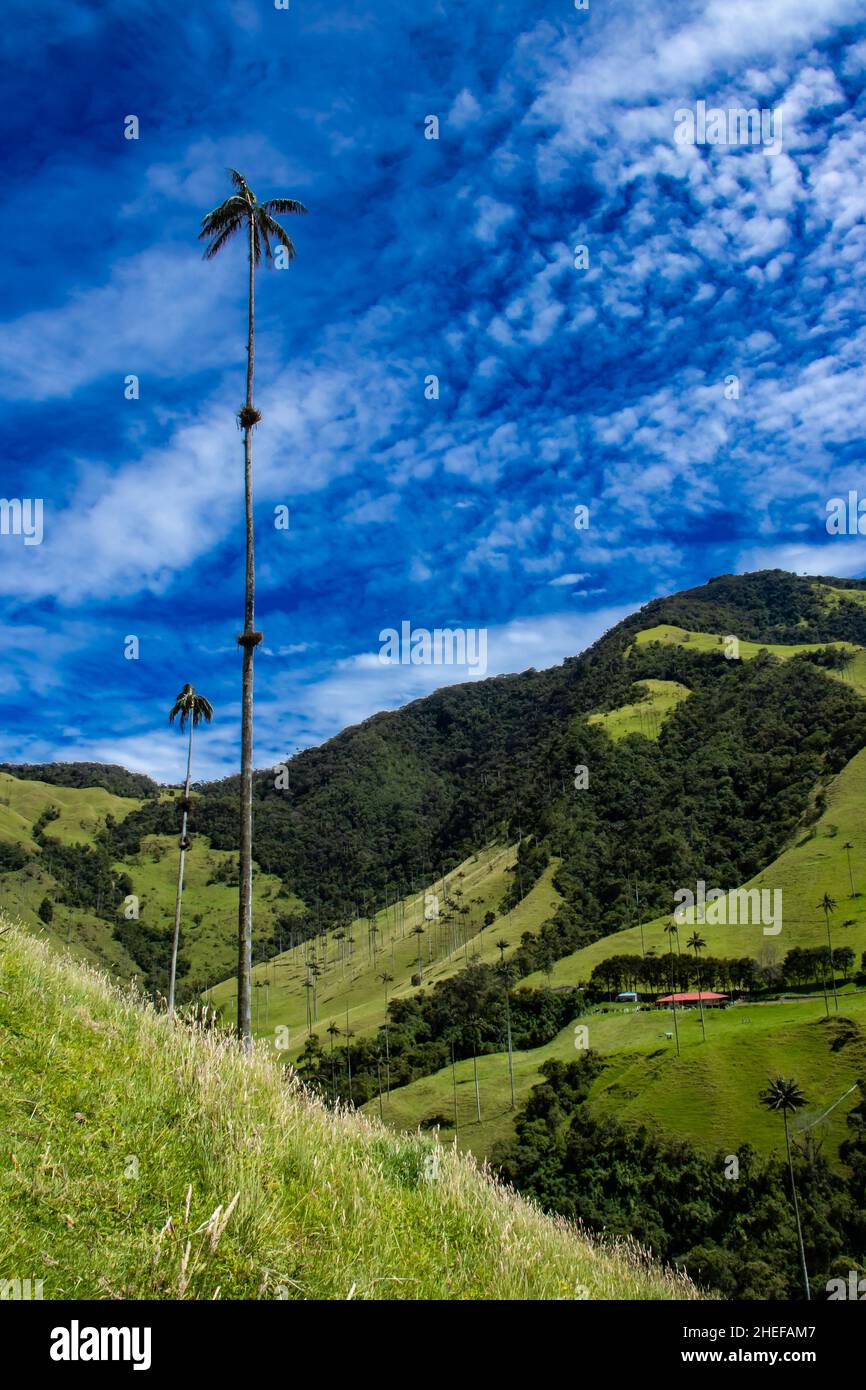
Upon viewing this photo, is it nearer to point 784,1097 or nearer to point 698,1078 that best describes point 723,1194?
point 784,1097

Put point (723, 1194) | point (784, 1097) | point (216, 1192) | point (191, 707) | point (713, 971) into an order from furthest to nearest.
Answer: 1. point (713, 971)
2. point (784, 1097)
3. point (723, 1194)
4. point (191, 707)
5. point (216, 1192)

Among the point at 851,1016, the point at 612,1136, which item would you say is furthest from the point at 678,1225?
the point at 851,1016

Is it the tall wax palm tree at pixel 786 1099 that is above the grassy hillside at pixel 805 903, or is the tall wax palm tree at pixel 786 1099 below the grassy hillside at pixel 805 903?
below

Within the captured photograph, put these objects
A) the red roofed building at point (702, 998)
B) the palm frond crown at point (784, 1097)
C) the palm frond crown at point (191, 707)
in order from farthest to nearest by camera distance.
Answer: the red roofed building at point (702, 998), the palm frond crown at point (784, 1097), the palm frond crown at point (191, 707)

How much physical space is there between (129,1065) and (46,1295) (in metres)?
3.15

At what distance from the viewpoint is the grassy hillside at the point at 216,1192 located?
15.5 feet

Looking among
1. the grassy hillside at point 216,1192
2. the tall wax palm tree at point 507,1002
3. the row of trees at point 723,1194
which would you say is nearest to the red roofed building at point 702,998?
the tall wax palm tree at point 507,1002

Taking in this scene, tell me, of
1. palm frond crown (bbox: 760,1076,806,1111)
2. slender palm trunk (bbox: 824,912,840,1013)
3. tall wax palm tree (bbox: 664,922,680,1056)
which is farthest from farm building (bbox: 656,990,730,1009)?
palm frond crown (bbox: 760,1076,806,1111)

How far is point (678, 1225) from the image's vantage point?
2773 inches

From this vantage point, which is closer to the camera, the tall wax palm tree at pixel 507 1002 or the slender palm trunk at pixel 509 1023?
the slender palm trunk at pixel 509 1023

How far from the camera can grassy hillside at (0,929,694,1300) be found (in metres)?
4.72

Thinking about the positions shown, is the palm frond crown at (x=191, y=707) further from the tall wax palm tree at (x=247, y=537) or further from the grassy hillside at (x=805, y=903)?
the grassy hillside at (x=805, y=903)

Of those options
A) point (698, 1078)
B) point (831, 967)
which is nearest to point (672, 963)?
point (831, 967)

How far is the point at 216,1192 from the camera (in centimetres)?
552
